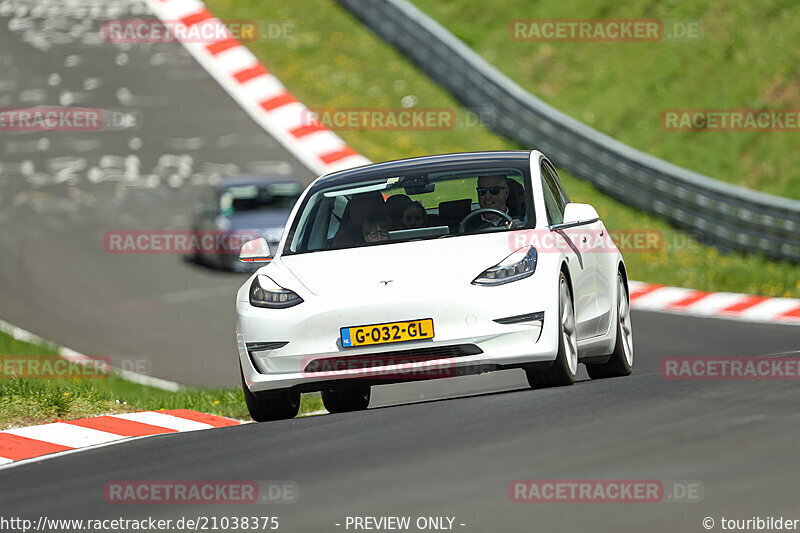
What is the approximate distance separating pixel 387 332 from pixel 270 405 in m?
1.19

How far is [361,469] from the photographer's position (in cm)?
646

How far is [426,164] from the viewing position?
9.67m

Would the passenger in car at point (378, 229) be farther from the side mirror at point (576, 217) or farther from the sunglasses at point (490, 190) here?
the side mirror at point (576, 217)

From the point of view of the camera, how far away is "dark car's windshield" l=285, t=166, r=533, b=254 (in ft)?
30.4

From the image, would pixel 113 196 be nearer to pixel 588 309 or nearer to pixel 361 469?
pixel 588 309

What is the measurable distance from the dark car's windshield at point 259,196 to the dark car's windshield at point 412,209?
11.1 metres

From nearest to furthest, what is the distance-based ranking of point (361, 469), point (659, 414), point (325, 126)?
point (361, 469), point (659, 414), point (325, 126)

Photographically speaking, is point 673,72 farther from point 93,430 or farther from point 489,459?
point 489,459

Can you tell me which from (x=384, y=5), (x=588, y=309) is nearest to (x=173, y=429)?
(x=588, y=309)

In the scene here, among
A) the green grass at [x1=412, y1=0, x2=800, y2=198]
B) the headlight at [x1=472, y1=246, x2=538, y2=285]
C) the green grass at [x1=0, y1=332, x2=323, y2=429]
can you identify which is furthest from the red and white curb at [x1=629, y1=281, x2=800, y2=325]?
the headlight at [x1=472, y1=246, x2=538, y2=285]

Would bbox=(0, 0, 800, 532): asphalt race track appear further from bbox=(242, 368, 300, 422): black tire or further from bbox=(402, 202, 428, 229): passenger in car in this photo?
bbox=(402, 202, 428, 229): passenger in car

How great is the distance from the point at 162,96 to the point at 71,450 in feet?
59.2

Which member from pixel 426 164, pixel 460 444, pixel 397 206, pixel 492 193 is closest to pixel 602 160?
pixel 426 164

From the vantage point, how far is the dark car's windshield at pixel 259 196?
68.1 feet
